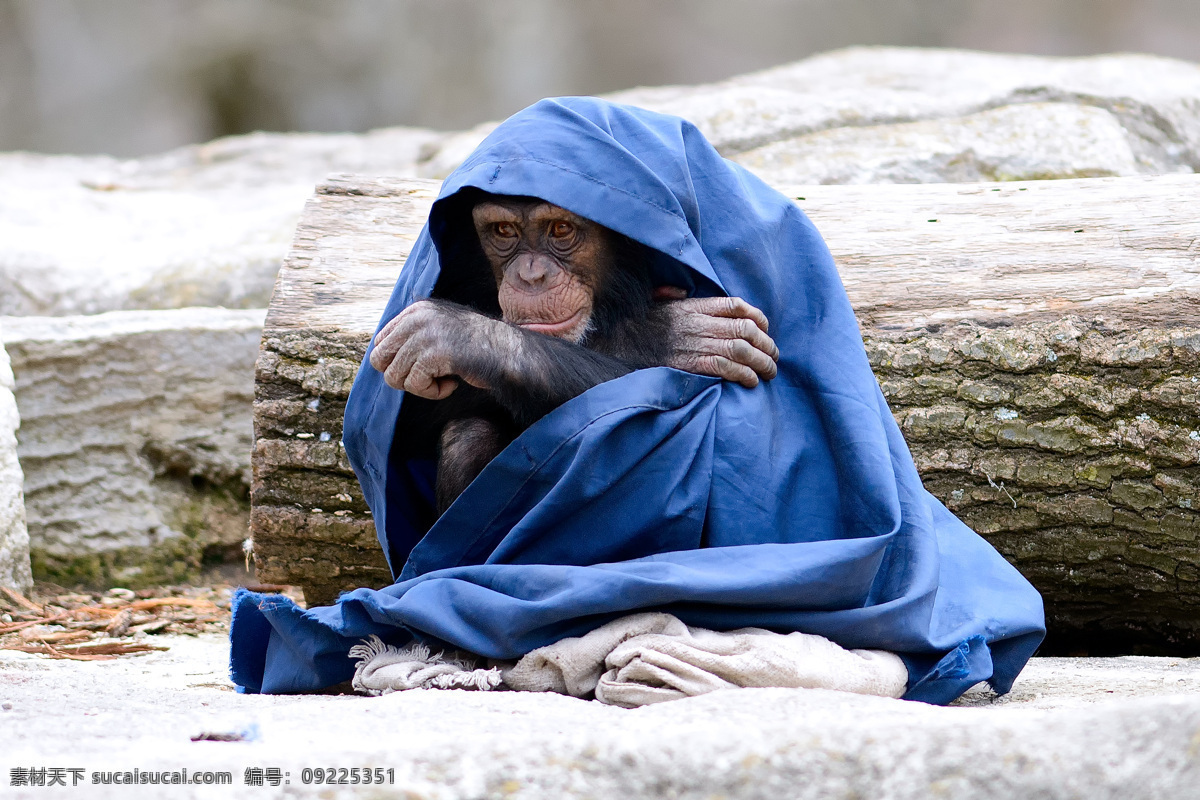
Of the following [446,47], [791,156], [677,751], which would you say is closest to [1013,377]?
[677,751]

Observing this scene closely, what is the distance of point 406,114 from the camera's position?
14492 millimetres

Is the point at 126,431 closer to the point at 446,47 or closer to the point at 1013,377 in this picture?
the point at 1013,377

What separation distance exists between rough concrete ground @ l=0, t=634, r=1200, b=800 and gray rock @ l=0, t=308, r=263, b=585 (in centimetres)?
244

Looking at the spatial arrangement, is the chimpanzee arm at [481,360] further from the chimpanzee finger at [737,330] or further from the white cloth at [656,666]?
the white cloth at [656,666]

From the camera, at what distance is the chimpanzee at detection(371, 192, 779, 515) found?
2.38 meters

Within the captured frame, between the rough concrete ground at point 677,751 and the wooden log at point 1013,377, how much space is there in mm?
1273

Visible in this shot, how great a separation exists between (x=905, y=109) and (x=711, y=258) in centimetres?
309

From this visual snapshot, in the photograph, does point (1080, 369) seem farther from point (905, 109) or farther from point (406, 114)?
point (406, 114)

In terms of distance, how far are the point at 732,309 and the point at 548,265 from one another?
1.34 ft

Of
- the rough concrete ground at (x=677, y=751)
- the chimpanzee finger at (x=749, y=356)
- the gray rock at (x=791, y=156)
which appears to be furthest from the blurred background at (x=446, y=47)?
the rough concrete ground at (x=677, y=751)

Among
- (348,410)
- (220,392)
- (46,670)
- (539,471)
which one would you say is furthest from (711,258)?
(220,392)

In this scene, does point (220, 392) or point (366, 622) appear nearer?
point (366, 622)

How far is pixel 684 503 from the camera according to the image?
2.35m

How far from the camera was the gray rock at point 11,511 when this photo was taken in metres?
3.65
